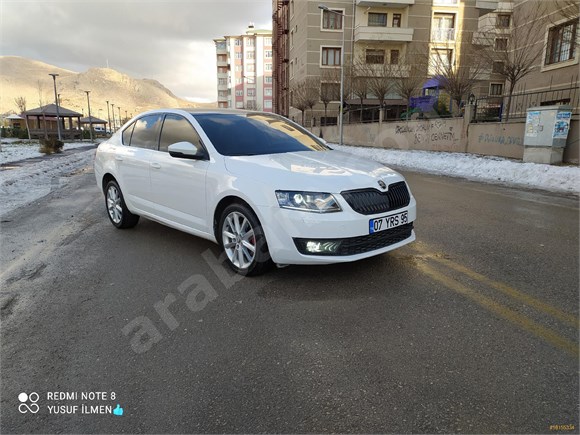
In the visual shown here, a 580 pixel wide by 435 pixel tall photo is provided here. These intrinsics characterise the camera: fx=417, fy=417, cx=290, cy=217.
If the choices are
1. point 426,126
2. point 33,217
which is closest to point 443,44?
point 426,126

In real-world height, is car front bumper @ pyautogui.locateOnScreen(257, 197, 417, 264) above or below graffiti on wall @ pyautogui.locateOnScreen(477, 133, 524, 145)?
below

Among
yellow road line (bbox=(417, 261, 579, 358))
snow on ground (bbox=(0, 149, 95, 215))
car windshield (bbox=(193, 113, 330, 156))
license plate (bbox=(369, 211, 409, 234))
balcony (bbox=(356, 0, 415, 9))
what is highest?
balcony (bbox=(356, 0, 415, 9))

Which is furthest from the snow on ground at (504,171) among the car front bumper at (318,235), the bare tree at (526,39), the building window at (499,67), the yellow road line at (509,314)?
the car front bumper at (318,235)

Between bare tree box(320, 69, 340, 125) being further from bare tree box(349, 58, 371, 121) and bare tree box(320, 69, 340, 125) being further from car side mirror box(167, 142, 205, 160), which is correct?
car side mirror box(167, 142, 205, 160)

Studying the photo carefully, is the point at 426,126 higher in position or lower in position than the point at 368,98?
lower

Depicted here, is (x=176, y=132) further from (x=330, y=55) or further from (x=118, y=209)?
(x=330, y=55)

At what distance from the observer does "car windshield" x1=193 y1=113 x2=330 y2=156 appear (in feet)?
15.0

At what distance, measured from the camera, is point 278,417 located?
7.34 feet

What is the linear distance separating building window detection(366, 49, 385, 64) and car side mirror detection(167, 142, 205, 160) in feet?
142

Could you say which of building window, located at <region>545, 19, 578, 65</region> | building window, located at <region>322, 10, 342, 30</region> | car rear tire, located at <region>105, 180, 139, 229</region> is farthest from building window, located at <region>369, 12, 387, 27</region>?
car rear tire, located at <region>105, 180, 139, 229</region>

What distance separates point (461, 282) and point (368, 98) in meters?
43.1

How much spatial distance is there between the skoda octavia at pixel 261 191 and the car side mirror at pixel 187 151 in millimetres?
12

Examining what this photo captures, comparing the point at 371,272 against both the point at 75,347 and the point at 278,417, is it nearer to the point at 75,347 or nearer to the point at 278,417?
the point at 278,417

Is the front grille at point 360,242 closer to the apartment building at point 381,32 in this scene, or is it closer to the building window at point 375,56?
the apartment building at point 381,32
